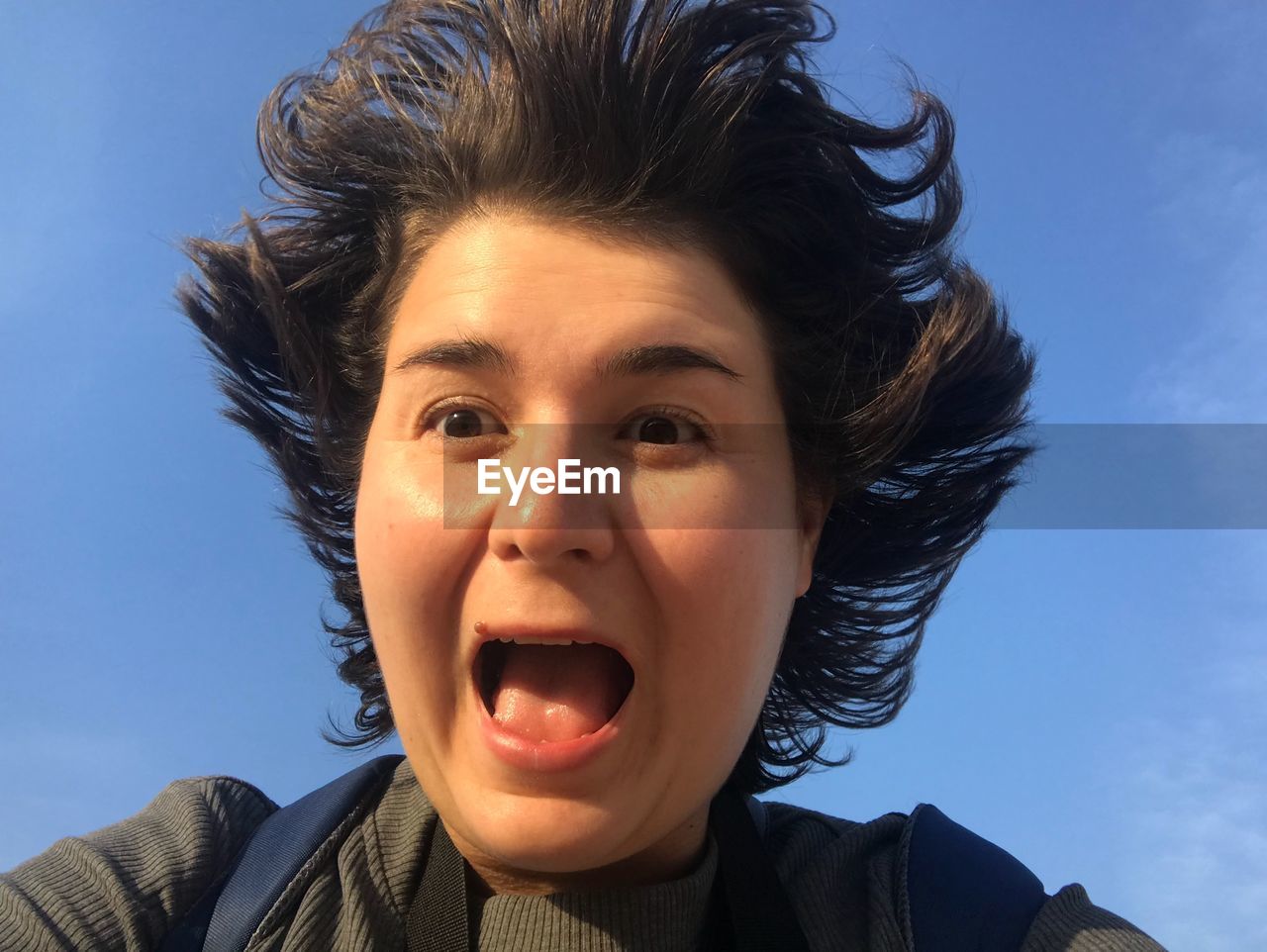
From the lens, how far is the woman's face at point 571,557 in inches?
60.2

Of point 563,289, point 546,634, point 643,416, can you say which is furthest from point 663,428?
point 546,634

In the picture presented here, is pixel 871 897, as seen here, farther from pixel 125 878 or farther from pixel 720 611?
pixel 125 878

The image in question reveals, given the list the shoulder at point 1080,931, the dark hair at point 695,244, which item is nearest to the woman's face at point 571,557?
the dark hair at point 695,244

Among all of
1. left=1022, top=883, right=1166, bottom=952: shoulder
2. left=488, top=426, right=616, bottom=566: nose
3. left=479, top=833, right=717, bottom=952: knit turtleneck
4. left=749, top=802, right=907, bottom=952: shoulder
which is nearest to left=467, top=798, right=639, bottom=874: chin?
left=479, top=833, right=717, bottom=952: knit turtleneck

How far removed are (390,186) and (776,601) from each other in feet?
4.29

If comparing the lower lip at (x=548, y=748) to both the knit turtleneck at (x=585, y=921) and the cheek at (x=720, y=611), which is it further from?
the knit turtleneck at (x=585, y=921)

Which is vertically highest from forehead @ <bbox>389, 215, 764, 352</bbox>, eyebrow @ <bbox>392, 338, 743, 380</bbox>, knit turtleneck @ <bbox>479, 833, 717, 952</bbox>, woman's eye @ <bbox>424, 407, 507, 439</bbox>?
forehead @ <bbox>389, 215, 764, 352</bbox>

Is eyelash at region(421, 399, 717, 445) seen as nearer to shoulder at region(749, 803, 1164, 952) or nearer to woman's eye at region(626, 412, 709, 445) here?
woman's eye at region(626, 412, 709, 445)

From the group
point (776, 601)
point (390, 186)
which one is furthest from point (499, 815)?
point (390, 186)

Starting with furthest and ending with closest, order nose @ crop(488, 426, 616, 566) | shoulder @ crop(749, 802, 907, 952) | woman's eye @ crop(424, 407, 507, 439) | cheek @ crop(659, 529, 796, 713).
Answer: shoulder @ crop(749, 802, 907, 952)
woman's eye @ crop(424, 407, 507, 439)
cheek @ crop(659, 529, 796, 713)
nose @ crop(488, 426, 616, 566)

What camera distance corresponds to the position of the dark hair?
1.94m

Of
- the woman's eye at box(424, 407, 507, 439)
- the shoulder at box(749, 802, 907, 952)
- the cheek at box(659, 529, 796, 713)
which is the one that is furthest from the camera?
the shoulder at box(749, 802, 907, 952)

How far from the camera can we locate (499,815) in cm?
152

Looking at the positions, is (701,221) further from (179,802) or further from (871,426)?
(179,802)
